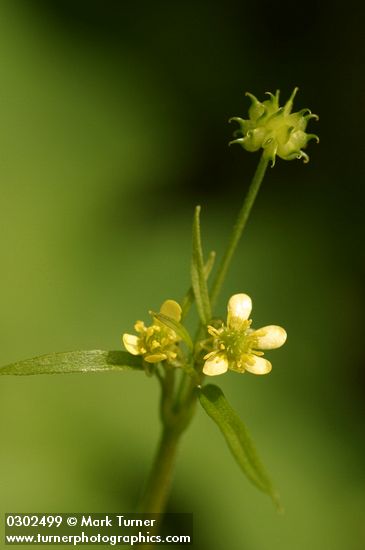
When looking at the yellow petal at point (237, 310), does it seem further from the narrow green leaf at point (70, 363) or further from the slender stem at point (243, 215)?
the narrow green leaf at point (70, 363)

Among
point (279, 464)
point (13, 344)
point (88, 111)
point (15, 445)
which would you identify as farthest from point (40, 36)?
point (279, 464)

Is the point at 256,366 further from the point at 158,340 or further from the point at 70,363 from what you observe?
the point at 70,363

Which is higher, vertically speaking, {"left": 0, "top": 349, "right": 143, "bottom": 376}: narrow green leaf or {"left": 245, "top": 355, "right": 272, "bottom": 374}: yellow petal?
{"left": 245, "top": 355, "right": 272, "bottom": 374}: yellow petal

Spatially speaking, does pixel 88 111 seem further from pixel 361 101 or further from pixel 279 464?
pixel 279 464

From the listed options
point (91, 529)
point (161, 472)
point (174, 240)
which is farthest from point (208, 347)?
point (174, 240)

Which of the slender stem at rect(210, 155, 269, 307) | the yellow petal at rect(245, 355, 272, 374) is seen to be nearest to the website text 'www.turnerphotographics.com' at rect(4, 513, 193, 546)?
the yellow petal at rect(245, 355, 272, 374)

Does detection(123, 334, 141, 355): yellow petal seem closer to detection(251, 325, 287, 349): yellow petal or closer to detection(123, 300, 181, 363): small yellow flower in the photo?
detection(123, 300, 181, 363): small yellow flower

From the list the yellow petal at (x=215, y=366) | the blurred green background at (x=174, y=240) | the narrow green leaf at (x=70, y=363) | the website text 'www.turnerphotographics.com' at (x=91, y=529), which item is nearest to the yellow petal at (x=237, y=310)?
the yellow petal at (x=215, y=366)
